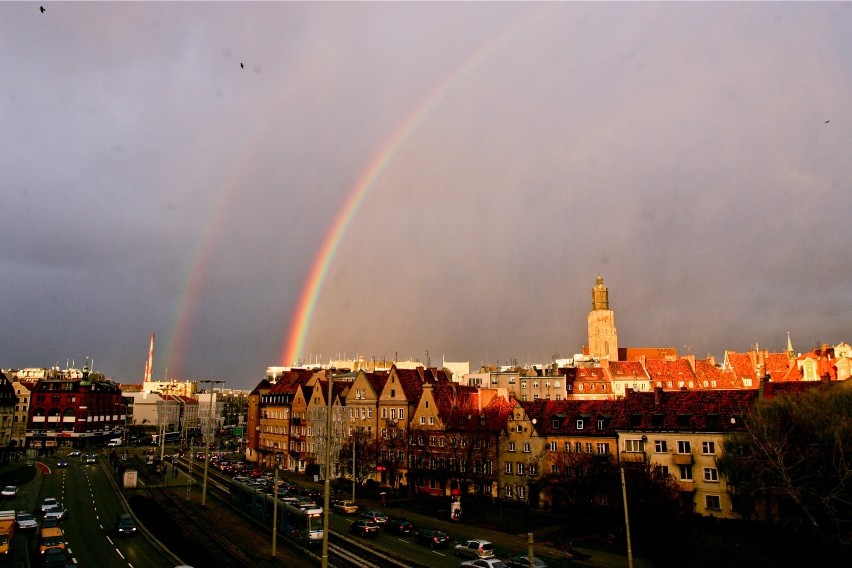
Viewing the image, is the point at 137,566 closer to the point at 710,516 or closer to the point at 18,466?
the point at 710,516

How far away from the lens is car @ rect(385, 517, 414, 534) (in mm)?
59656

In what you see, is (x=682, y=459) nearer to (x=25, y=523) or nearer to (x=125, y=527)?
(x=125, y=527)

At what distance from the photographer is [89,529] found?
59250 millimetres

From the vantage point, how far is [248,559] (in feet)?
148

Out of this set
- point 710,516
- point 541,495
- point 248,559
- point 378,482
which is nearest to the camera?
point 248,559

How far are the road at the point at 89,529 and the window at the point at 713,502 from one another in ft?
167

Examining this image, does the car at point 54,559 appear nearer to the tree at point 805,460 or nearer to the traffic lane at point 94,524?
the traffic lane at point 94,524

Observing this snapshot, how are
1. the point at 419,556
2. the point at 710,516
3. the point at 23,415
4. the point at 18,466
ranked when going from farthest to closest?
1. the point at 23,415
2. the point at 18,466
3. the point at 710,516
4. the point at 419,556

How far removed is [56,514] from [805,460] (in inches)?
2674

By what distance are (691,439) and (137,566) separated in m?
53.7

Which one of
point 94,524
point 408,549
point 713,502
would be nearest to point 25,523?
point 94,524

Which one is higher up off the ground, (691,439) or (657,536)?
(691,439)

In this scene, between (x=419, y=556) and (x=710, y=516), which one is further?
(x=710, y=516)

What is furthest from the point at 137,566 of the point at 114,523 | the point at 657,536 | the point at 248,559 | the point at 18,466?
the point at 18,466
